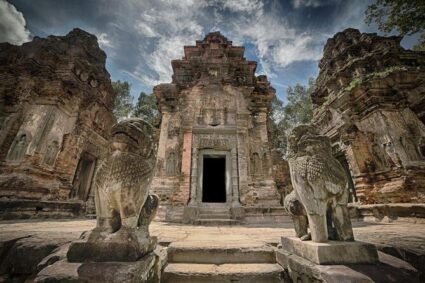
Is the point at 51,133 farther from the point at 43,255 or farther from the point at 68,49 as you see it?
the point at 43,255

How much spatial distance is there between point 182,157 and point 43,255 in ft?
20.6

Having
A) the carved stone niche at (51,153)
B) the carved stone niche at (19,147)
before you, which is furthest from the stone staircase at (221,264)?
the carved stone niche at (19,147)

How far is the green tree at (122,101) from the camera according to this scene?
749 inches

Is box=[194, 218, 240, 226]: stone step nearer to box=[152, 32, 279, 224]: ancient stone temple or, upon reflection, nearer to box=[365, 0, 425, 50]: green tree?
box=[152, 32, 279, 224]: ancient stone temple

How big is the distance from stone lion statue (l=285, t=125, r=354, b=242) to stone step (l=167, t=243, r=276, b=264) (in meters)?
0.88

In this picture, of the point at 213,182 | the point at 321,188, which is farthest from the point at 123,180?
the point at 213,182

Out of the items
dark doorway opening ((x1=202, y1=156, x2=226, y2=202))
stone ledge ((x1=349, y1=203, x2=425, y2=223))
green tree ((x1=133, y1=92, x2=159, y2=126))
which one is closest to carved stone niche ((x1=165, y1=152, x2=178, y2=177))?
dark doorway opening ((x1=202, y1=156, x2=226, y2=202))

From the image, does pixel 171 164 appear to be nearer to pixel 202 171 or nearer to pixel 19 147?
pixel 202 171

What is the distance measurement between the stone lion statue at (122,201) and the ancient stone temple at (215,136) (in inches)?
210

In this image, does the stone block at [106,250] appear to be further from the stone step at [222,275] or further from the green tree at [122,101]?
the green tree at [122,101]

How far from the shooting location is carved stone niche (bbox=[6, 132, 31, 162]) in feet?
23.6

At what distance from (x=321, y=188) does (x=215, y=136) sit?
6.95m

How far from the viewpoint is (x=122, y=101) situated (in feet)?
64.3

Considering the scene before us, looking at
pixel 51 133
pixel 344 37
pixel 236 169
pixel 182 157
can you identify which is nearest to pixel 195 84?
pixel 182 157
